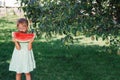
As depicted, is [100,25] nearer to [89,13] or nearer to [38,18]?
[89,13]

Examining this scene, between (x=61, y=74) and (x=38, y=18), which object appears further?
(x=61, y=74)

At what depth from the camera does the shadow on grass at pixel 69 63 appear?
886cm

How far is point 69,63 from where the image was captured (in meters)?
10.3

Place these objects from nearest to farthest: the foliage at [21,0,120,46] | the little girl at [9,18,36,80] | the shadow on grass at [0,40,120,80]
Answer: the foliage at [21,0,120,46] → the little girl at [9,18,36,80] → the shadow on grass at [0,40,120,80]

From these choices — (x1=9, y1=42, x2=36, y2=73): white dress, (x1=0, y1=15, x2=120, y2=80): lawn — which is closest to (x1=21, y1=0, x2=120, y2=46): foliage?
(x1=9, y1=42, x2=36, y2=73): white dress

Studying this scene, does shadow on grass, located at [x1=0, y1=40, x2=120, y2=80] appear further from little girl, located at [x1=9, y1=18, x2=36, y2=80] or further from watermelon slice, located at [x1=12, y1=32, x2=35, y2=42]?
watermelon slice, located at [x1=12, y1=32, x2=35, y2=42]

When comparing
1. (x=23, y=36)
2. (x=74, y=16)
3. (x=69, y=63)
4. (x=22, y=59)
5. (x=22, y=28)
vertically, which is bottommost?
(x=69, y=63)

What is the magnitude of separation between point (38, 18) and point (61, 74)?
2.60 meters

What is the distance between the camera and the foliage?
240 inches

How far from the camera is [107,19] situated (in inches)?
262

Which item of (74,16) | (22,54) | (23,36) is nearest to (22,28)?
(23,36)

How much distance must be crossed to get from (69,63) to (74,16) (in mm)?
4357

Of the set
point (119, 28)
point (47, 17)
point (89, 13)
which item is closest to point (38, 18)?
point (47, 17)

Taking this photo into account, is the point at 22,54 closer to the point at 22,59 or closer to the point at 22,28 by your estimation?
the point at 22,59
